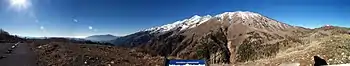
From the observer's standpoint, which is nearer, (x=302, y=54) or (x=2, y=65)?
(x=2, y=65)

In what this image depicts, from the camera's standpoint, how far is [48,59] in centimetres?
2991

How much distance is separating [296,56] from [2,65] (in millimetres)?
24892

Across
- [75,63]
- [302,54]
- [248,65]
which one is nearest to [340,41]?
[302,54]

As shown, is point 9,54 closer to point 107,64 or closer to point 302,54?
point 107,64

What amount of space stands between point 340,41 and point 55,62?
92.1 feet

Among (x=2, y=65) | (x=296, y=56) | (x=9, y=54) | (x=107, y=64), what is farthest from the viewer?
(x=296, y=56)

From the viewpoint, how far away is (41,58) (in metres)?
30.7

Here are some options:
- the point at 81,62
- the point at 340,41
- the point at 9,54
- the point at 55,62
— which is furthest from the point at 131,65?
the point at 340,41

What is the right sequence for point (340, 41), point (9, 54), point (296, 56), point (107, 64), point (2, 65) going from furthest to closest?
point (340, 41) → point (296, 56) → point (9, 54) → point (2, 65) → point (107, 64)

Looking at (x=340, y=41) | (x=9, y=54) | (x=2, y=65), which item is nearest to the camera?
(x=2, y=65)

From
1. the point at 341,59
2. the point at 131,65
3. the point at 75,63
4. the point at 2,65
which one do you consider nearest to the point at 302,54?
the point at 341,59

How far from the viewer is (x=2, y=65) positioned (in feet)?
96.1

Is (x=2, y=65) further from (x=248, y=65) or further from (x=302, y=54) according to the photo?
(x=302, y=54)

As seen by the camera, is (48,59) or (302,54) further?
(302,54)
